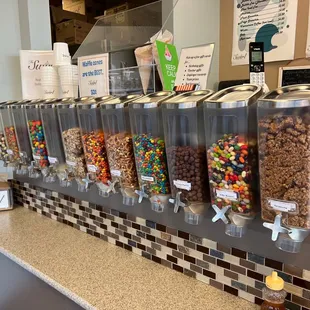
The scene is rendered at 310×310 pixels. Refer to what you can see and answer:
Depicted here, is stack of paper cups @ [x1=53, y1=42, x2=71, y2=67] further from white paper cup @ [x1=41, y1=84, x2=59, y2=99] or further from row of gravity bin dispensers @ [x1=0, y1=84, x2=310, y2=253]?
row of gravity bin dispensers @ [x1=0, y1=84, x2=310, y2=253]

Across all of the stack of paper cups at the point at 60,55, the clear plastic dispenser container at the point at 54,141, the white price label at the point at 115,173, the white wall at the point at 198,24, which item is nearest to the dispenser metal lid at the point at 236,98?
the white price label at the point at 115,173

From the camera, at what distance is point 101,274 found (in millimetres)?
1172

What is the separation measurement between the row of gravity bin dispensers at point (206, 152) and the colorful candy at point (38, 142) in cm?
17

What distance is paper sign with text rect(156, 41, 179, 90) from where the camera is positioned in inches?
47.8

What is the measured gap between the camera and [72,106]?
1.16 metres

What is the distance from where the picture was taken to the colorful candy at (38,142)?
1.36 metres

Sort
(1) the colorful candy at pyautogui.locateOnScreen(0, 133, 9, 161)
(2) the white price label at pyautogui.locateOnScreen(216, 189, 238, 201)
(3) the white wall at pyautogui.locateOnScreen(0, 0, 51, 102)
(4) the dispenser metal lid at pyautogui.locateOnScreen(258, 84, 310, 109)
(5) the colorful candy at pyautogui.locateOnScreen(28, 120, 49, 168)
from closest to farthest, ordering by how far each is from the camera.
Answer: (4) the dispenser metal lid at pyautogui.locateOnScreen(258, 84, 310, 109) < (2) the white price label at pyautogui.locateOnScreen(216, 189, 238, 201) < (5) the colorful candy at pyautogui.locateOnScreen(28, 120, 49, 168) < (1) the colorful candy at pyautogui.locateOnScreen(0, 133, 9, 161) < (3) the white wall at pyautogui.locateOnScreen(0, 0, 51, 102)

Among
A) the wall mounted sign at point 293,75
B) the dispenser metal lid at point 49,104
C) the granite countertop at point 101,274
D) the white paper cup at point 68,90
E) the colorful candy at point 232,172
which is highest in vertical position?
the wall mounted sign at point 293,75

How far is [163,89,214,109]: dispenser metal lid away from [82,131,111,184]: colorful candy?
0.33 meters

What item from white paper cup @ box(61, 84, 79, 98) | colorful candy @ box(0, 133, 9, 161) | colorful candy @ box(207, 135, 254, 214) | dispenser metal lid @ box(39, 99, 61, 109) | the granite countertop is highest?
white paper cup @ box(61, 84, 79, 98)

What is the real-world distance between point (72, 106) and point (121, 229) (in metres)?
0.56

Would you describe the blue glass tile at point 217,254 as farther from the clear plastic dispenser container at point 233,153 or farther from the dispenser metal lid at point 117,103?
the dispenser metal lid at point 117,103

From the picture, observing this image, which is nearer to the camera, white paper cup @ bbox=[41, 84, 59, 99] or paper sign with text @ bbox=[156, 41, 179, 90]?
paper sign with text @ bbox=[156, 41, 179, 90]

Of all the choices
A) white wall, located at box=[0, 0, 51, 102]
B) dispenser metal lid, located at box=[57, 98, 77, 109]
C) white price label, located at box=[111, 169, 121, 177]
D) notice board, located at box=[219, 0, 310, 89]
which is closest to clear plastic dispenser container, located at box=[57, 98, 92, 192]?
dispenser metal lid, located at box=[57, 98, 77, 109]
